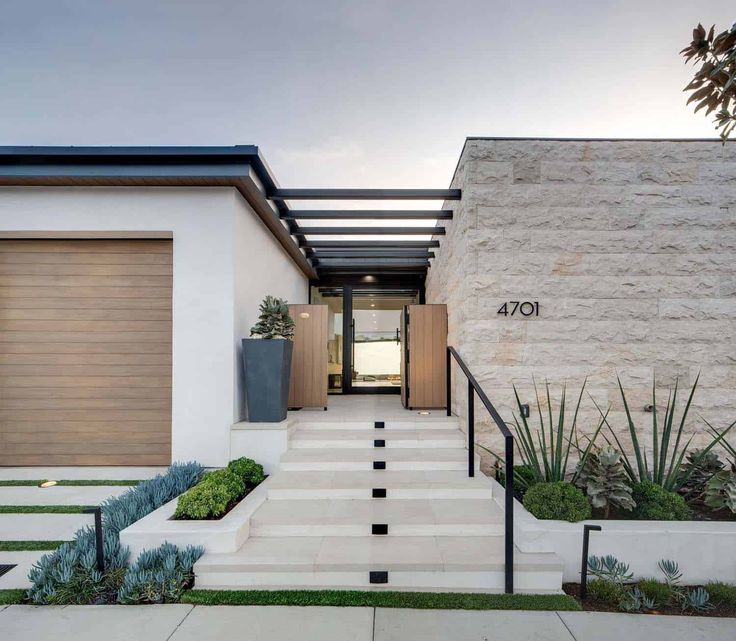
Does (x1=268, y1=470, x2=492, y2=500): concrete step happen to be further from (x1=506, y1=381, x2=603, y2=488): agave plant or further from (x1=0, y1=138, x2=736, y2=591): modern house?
(x1=506, y1=381, x2=603, y2=488): agave plant

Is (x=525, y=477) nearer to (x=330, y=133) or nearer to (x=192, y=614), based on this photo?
(x=192, y=614)

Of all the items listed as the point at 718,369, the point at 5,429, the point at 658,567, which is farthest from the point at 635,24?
the point at 5,429

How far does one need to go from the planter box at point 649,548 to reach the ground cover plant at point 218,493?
219cm

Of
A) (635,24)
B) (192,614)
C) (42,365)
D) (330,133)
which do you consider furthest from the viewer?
(330,133)

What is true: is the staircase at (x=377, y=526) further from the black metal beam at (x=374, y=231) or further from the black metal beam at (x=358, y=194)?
the black metal beam at (x=374, y=231)

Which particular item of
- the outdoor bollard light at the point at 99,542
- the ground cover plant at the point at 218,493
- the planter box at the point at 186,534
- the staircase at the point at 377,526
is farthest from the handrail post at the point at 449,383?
the outdoor bollard light at the point at 99,542

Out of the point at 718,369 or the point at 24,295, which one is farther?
the point at 24,295

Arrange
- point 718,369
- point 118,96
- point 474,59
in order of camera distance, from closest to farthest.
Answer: point 718,369 → point 474,59 → point 118,96

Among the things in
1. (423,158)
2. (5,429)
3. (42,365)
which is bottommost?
(5,429)

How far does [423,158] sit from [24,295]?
713 centimetres

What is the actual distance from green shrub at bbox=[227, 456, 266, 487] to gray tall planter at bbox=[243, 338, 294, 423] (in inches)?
22.2

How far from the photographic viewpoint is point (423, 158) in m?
8.66

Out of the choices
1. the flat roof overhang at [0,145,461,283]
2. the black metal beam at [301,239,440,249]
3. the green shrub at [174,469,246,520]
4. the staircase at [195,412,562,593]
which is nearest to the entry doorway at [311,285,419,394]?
the black metal beam at [301,239,440,249]

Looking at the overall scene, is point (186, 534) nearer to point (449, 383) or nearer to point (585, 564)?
point (585, 564)
